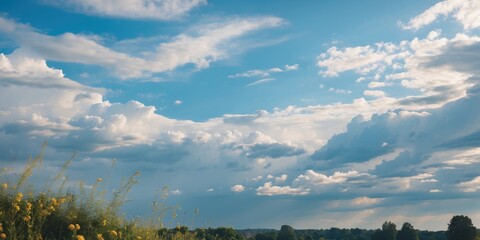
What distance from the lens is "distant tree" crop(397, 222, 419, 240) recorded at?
122m

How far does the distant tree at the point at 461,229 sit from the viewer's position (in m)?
94.6

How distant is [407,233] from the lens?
123312 millimetres

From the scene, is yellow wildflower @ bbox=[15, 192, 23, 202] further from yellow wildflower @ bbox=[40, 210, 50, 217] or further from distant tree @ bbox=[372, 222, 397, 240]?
distant tree @ bbox=[372, 222, 397, 240]

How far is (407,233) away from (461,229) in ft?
92.3

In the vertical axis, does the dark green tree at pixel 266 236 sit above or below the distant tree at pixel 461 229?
below

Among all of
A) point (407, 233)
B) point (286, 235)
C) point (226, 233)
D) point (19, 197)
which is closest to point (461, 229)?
point (407, 233)

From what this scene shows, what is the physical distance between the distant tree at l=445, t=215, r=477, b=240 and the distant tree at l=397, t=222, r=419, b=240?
2427cm

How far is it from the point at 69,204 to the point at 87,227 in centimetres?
105

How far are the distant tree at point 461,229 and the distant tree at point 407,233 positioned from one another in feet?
79.6

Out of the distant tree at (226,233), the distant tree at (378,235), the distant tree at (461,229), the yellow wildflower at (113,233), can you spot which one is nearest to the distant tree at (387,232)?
the distant tree at (378,235)

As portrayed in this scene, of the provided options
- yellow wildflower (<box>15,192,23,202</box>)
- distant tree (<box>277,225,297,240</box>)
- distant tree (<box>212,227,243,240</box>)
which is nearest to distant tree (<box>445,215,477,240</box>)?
distant tree (<box>212,227,243,240</box>)

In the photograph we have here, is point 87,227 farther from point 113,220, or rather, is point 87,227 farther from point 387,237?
point 387,237

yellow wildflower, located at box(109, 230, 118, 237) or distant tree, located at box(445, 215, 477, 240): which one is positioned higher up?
distant tree, located at box(445, 215, 477, 240)

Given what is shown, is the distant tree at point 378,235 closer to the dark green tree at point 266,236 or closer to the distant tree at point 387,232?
the distant tree at point 387,232
